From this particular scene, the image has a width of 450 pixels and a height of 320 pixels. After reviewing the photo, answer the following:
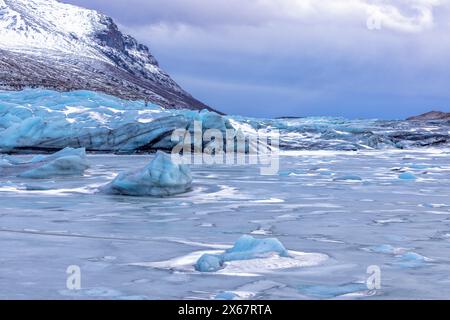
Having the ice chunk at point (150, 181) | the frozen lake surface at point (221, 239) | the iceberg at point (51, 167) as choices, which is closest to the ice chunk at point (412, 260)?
the frozen lake surface at point (221, 239)

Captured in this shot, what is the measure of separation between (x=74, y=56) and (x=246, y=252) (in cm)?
14819

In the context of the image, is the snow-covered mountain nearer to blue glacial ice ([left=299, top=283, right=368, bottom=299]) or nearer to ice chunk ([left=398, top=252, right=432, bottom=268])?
ice chunk ([left=398, top=252, right=432, bottom=268])

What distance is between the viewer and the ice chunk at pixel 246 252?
4.12 m

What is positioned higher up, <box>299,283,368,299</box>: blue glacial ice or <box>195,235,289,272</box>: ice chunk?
<box>195,235,289,272</box>: ice chunk

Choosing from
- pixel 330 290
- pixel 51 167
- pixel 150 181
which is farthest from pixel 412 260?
pixel 51 167

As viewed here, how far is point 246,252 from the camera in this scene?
14.3 feet

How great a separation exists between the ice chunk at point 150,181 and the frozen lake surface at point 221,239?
0.95 feet

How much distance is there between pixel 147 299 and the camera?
3328 mm

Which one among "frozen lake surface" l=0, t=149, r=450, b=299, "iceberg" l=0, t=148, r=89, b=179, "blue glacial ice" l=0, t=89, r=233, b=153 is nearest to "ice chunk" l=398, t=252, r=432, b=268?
"frozen lake surface" l=0, t=149, r=450, b=299

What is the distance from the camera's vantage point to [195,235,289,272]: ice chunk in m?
4.12

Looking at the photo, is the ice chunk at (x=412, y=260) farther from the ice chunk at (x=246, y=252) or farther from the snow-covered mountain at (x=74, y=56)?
the snow-covered mountain at (x=74, y=56)

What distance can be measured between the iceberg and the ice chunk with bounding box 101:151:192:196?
2.46 metres

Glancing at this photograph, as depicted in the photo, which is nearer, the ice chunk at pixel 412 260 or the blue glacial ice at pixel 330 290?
the blue glacial ice at pixel 330 290

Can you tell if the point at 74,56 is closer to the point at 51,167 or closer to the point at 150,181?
the point at 51,167
